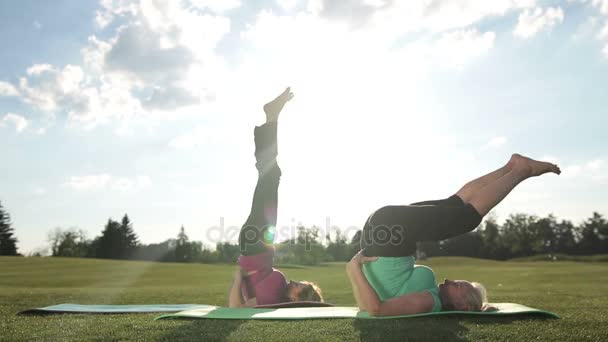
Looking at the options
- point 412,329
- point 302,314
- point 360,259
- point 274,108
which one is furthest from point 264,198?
point 412,329

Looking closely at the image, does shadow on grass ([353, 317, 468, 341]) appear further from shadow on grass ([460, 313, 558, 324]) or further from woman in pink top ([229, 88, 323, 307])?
woman in pink top ([229, 88, 323, 307])

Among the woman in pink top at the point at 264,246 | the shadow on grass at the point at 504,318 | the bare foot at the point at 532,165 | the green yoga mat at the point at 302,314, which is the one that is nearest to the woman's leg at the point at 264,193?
the woman in pink top at the point at 264,246

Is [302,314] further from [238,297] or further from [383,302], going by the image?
[238,297]

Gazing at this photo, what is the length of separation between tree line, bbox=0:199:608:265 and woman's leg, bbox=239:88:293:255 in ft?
134

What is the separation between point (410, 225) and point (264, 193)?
2054mm

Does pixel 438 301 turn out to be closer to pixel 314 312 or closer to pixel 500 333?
pixel 500 333

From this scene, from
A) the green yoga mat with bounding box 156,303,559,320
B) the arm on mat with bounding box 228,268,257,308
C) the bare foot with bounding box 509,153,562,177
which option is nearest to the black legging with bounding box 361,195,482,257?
the green yoga mat with bounding box 156,303,559,320

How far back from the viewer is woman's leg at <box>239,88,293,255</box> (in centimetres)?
535

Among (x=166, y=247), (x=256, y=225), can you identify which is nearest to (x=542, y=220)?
(x=166, y=247)

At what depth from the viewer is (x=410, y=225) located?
4.01 metres

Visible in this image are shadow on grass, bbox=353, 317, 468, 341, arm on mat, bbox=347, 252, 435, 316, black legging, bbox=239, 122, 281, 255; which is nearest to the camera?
shadow on grass, bbox=353, 317, 468, 341

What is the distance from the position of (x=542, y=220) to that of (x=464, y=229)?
66.8 m

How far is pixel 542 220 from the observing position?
63125mm

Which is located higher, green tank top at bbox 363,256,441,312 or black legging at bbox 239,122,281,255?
black legging at bbox 239,122,281,255
